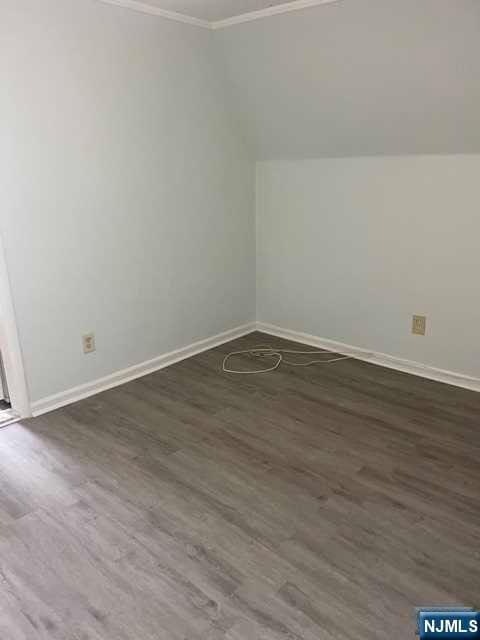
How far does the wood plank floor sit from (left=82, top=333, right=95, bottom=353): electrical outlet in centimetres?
28

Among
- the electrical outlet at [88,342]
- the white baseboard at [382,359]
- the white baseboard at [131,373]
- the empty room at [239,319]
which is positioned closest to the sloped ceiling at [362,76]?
the empty room at [239,319]

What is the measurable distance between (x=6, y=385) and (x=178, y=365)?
984 mm

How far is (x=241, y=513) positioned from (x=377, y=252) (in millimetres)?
1838

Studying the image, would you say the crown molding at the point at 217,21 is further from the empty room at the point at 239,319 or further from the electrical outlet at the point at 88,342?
the electrical outlet at the point at 88,342

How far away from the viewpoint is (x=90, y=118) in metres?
2.58

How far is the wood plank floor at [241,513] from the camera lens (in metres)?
1.54

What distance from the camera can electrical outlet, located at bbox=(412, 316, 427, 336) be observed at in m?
3.03

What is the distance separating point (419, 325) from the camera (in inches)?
120

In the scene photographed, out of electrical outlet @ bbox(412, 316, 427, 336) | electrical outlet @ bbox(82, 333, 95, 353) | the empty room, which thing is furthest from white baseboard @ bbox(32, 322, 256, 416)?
electrical outlet @ bbox(412, 316, 427, 336)

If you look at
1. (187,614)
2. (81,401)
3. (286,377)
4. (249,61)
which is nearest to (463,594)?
(187,614)

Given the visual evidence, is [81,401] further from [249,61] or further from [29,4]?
[249,61]

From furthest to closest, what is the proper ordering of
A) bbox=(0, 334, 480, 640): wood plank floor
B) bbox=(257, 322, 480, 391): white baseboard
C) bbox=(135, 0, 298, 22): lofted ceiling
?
bbox=(257, 322, 480, 391): white baseboard < bbox=(135, 0, 298, 22): lofted ceiling < bbox=(0, 334, 480, 640): wood plank floor

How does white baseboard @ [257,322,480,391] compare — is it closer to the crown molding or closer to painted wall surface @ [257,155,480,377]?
painted wall surface @ [257,155,480,377]

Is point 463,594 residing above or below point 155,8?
below
